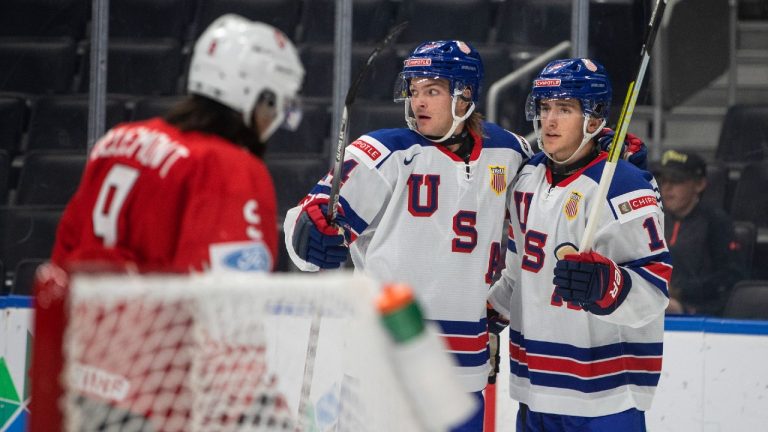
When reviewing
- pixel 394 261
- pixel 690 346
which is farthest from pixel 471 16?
pixel 394 261

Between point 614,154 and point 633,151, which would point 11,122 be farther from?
point 614,154

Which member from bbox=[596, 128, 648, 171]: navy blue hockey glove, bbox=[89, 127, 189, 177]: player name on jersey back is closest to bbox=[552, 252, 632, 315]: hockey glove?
bbox=[596, 128, 648, 171]: navy blue hockey glove

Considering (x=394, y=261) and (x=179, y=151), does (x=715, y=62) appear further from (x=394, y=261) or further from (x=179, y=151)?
(x=179, y=151)

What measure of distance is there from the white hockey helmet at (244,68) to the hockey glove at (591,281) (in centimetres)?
91

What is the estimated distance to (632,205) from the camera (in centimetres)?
256

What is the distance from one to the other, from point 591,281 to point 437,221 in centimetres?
43

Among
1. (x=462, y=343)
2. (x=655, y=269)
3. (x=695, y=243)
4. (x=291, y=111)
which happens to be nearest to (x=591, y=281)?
(x=655, y=269)

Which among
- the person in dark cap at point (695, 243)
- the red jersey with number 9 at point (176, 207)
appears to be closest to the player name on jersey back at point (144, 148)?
the red jersey with number 9 at point (176, 207)

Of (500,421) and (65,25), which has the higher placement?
(65,25)

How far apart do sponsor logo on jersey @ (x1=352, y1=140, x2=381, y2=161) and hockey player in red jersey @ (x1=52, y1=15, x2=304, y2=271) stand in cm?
103

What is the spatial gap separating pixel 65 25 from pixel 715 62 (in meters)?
2.49

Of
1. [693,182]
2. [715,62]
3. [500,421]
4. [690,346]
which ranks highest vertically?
[715,62]

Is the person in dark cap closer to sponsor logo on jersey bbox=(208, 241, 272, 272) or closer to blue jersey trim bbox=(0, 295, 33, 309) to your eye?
blue jersey trim bbox=(0, 295, 33, 309)

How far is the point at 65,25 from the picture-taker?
14.5ft
